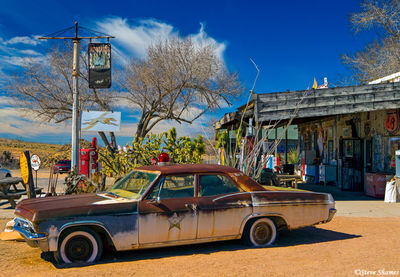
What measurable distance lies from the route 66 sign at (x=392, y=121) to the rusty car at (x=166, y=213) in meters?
7.58

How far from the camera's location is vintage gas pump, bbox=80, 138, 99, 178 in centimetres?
1287

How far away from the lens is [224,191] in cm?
625

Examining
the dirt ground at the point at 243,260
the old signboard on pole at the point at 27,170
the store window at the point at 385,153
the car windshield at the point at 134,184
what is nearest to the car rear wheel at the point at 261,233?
the dirt ground at the point at 243,260

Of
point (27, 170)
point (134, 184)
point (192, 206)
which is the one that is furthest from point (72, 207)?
point (27, 170)

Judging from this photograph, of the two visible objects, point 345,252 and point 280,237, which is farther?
point 280,237

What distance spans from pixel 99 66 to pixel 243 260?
7.95m

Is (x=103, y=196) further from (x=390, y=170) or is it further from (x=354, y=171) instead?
(x=354, y=171)

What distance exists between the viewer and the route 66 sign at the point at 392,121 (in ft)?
42.7

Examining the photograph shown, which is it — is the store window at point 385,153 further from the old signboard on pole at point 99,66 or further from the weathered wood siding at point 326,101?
the old signboard on pole at point 99,66

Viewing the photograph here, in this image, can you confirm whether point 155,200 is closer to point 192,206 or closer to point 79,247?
point 192,206

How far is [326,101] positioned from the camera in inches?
458

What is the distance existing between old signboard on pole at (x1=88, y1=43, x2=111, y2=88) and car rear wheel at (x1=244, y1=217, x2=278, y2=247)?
697 cm

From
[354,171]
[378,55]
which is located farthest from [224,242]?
[378,55]

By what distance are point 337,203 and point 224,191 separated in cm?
691
